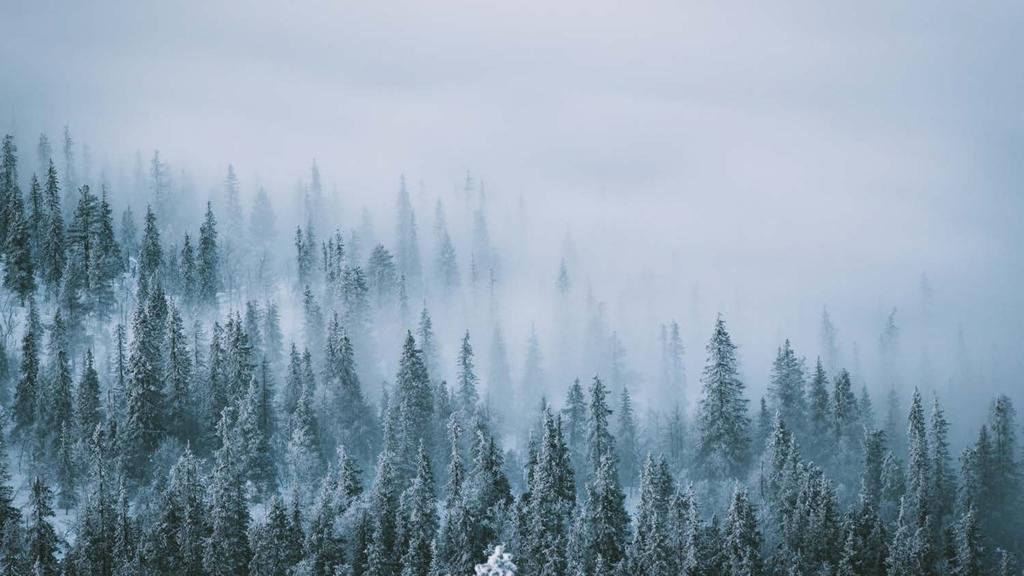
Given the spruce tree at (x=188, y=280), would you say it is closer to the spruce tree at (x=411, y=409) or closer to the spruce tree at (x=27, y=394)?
the spruce tree at (x=27, y=394)

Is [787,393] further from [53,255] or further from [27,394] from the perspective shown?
[53,255]

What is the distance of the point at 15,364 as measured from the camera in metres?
119

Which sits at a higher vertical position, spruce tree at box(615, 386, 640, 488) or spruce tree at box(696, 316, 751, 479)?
spruce tree at box(696, 316, 751, 479)

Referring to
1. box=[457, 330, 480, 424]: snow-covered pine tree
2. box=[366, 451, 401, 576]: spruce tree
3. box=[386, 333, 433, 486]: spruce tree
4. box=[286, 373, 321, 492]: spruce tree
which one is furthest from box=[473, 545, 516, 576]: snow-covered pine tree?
box=[457, 330, 480, 424]: snow-covered pine tree

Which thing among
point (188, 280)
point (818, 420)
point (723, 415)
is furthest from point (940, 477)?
point (188, 280)

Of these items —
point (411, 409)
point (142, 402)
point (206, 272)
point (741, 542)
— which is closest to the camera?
point (741, 542)

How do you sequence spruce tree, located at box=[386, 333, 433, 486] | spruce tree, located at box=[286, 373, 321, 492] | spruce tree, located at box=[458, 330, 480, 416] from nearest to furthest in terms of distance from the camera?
spruce tree, located at box=[286, 373, 321, 492], spruce tree, located at box=[386, 333, 433, 486], spruce tree, located at box=[458, 330, 480, 416]

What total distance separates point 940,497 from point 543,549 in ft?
181

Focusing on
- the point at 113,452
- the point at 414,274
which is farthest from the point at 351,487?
the point at 414,274

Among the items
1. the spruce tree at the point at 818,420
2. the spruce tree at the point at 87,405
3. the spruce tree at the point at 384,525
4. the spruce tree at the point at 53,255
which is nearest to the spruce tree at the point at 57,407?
the spruce tree at the point at 87,405

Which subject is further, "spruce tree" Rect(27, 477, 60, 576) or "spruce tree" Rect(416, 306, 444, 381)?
"spruce tree" Rect(416, 306, 444, 381)

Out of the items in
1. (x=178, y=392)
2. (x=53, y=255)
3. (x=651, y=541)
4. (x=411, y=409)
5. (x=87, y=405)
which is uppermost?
(x=53, y=255)

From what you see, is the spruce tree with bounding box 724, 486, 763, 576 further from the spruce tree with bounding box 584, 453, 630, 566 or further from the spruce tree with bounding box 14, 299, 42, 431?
the spruce tree with bounding box 14, 299, 42, 431

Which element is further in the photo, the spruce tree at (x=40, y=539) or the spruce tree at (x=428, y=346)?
the spruce tree at (x=428, y=346)
